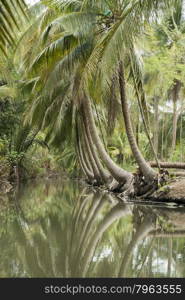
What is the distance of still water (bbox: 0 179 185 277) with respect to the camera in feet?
16.6

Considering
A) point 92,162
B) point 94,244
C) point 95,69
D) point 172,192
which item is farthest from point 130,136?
point 92,162

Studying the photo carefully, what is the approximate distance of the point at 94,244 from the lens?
6723 mm

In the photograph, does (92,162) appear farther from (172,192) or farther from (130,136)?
(172,192)

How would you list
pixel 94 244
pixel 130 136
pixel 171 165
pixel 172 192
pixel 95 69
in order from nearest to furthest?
pixel 94 244 < pixel 95 69 < pixel 172 192 < pixel 130 136 < pixel 171 165

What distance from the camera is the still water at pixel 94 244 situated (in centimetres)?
505

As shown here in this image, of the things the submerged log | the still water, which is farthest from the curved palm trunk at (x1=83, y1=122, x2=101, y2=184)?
the still water

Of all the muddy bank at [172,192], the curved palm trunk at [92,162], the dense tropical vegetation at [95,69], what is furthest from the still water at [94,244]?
the curved palm trunk at [92,162]

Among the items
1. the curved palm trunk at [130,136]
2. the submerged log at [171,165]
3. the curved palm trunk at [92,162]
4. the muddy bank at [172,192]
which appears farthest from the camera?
the curved palm trunk at [92,162]

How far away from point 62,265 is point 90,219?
15.5 feet

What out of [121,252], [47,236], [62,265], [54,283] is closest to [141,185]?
[47,236]

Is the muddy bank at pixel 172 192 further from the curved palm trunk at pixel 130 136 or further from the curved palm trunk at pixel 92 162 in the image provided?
the curved palm trunk at pixel 92 162

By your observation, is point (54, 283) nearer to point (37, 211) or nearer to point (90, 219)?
point (90, 219)

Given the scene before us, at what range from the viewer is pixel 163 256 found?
5707mm

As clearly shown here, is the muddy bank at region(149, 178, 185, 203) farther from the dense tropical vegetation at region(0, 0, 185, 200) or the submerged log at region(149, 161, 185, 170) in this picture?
the submerged log at region(149, 161, 185, 170)
